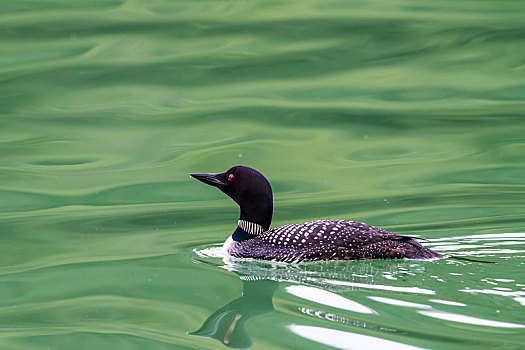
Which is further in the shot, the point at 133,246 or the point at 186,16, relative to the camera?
the point at 186,16

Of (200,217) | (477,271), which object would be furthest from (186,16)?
(477,271)

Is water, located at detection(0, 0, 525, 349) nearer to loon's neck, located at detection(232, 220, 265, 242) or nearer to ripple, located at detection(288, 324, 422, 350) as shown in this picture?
ripple, located at detection(288, 324, 422, 350)

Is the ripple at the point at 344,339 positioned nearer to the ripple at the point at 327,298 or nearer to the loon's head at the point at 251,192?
the ripple at the point at 327,298

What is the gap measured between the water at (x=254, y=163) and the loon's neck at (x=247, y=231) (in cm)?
18

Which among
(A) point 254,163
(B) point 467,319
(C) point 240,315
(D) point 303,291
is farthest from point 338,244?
(A) point 254,163

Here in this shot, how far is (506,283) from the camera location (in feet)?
16.8

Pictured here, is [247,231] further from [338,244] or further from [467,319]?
[467,319]

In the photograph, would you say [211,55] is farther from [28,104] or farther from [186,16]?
[28,104]

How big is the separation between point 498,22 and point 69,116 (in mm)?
4293

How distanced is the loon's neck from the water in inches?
7.2

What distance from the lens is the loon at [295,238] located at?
575cm

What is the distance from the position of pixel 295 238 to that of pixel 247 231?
0.42 metres

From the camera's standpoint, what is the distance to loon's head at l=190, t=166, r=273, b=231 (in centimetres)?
612

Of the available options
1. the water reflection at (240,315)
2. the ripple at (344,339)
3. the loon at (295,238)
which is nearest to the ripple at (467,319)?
the ripple at (344,339)
